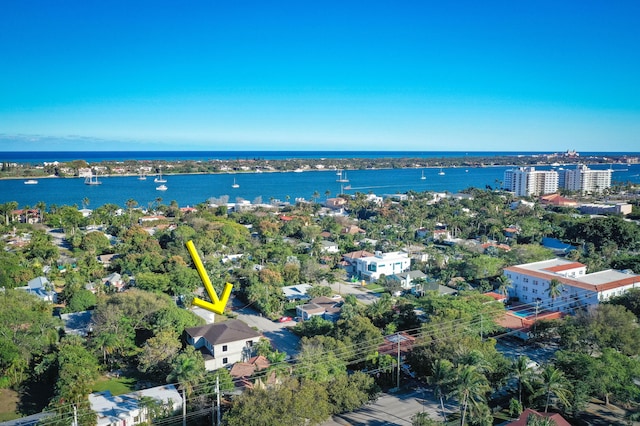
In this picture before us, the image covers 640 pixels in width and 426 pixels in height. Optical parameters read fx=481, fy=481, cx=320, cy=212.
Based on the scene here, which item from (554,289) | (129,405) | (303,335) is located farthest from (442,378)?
(554,289)

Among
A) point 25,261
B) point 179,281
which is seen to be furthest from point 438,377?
point 25,261

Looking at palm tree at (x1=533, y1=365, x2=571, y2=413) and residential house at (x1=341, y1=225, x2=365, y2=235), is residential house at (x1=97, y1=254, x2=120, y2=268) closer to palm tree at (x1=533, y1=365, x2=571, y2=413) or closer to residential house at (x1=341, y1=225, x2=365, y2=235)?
residential house at (x1=341, y1=225, x2=365, y2=235)

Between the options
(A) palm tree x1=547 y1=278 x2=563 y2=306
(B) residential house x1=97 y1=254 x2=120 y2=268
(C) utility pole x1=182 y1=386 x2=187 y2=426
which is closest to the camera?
(C) utility pole x1=182 y1=386 x2=187 y2=426

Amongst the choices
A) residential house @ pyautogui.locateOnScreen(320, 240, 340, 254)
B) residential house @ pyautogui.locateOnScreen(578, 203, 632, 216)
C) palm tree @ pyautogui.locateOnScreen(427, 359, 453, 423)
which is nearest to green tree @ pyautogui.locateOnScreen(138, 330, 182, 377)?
palm tree @ pyautogui.locateOnScreen(427, 359, 453, 423)

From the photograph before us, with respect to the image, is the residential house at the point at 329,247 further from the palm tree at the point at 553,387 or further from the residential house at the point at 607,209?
the residential house at the point at 607,209

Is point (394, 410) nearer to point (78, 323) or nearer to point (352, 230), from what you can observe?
point (78, 323)

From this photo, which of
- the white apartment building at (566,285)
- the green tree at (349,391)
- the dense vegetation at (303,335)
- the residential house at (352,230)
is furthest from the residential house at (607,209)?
the green tree at (349,391)

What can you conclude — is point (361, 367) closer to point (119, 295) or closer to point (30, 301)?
point (119, 295)
